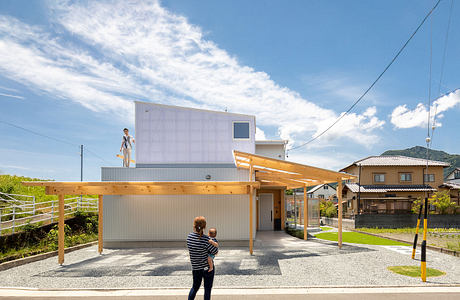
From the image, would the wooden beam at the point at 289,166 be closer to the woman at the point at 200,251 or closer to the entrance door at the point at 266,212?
the woman at the point at 200,251

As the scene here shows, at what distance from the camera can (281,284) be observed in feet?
24.4

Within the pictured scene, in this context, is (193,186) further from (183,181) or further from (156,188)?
(156,188)

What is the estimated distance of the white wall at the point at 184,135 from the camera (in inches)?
691

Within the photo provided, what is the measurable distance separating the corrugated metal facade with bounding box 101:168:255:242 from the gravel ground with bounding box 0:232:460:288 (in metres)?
1.03

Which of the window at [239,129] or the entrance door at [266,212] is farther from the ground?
the window at [239,129]

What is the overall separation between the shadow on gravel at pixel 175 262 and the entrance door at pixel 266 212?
7.87 meters

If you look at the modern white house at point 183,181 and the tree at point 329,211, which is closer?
the modern white house at point 183,181

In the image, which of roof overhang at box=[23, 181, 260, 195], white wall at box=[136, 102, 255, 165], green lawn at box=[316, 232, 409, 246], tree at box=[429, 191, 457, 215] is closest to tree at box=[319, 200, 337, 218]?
tree at box=[429, 191, 457, 215]

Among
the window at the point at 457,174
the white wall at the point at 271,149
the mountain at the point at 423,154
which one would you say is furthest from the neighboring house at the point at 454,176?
the white wall at the point at 271,149

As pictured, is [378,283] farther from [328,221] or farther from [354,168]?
[354,168]

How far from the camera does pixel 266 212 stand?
21281 millimetres

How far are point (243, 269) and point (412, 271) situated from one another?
4293 mm

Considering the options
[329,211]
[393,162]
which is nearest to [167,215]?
[329,211]

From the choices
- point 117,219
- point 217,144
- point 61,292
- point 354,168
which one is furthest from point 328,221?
point 61,292
